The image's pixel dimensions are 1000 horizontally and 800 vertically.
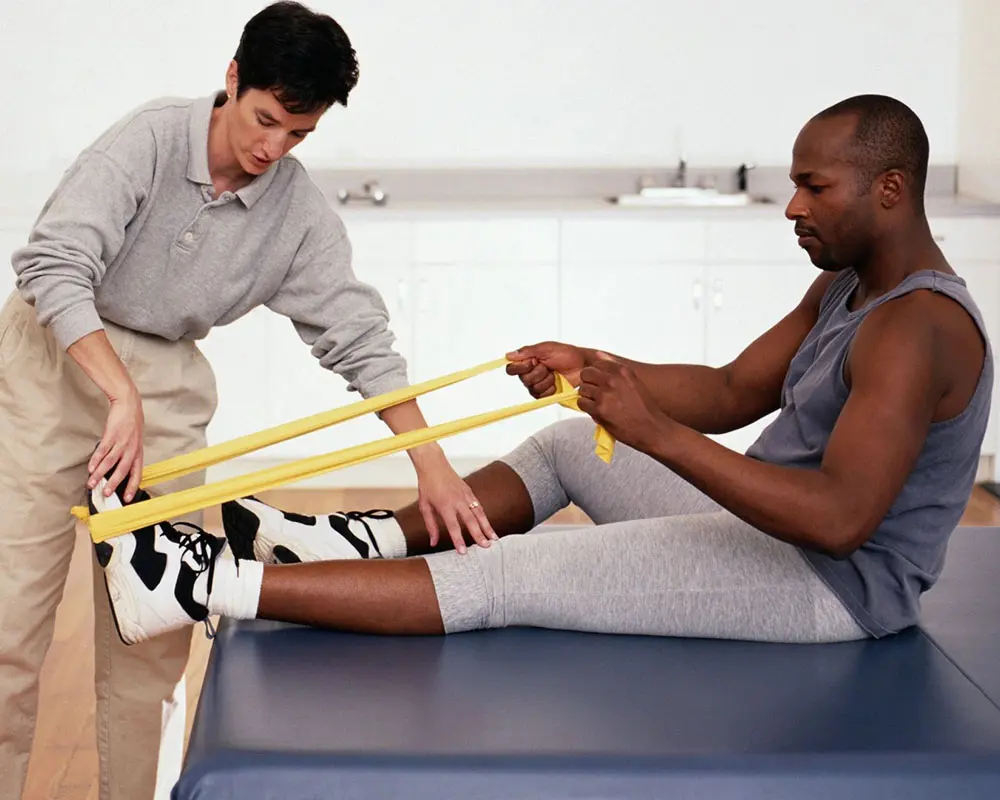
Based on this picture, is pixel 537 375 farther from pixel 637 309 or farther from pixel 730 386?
pixel 637 309

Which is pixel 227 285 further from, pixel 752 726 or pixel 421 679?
pixel 752 726

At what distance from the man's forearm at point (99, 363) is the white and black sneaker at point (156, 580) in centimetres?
16

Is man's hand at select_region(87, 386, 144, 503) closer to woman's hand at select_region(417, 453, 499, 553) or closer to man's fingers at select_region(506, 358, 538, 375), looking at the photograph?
woman's hand at select_region(417, 453, 499, 553)

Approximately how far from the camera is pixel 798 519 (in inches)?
69.6

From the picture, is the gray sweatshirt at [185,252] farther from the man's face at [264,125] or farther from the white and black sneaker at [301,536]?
the white and black sneaker at [301,536]

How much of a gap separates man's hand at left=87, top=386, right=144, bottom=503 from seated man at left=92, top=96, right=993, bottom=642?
4 cm

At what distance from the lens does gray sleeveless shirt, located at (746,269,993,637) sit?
188 centimetres

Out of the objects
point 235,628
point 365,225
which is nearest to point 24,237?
point 365,225

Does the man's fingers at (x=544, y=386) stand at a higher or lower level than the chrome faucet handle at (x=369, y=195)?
lower

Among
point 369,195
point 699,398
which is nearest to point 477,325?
point 369,195

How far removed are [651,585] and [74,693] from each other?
1468mm

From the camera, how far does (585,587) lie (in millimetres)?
1956

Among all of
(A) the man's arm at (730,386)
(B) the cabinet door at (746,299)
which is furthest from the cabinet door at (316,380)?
(A) the man's arm at (730,386)

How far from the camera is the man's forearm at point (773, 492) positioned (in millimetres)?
1765
